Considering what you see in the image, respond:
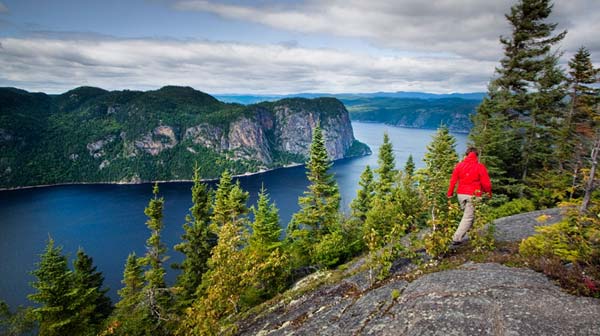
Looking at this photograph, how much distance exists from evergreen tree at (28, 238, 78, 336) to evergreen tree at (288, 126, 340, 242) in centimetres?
1957

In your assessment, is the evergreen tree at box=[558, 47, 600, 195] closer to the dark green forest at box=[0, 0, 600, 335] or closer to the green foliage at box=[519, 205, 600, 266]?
the dark green forest at box=[0, 0, 600, 335]

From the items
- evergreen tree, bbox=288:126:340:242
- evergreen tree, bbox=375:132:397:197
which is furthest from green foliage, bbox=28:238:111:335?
evergreen tree, bbox=375:132:397:197

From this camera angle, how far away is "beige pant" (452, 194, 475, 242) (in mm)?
10984

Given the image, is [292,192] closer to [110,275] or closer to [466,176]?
[110,275]

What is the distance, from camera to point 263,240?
93.0 feet

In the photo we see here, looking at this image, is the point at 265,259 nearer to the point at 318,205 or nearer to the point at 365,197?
the point at 318,205

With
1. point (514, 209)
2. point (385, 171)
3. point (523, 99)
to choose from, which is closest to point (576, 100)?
point (523, 99)

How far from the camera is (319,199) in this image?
27.5 m

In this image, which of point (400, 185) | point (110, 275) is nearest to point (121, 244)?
point (110, 275)

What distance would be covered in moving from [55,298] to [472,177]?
3092 cm

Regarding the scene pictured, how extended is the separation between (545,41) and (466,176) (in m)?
21.2

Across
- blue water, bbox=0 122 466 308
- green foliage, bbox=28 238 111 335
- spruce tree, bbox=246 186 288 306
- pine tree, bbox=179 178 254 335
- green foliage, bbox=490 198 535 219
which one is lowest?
blue water, bbox=0 122 466 308

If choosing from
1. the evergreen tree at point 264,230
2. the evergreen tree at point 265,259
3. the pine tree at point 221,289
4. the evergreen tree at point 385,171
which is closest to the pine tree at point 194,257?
the evergreen tree at point 265,259

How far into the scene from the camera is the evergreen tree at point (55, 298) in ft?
80.8
